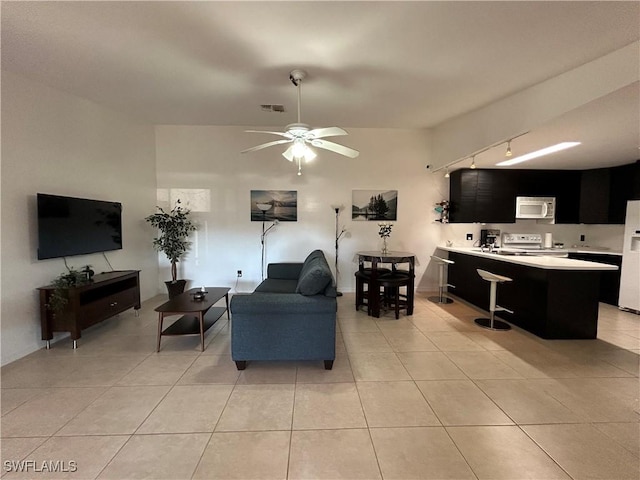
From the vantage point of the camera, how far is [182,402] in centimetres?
215

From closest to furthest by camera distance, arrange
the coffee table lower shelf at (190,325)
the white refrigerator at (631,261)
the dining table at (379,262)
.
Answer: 1. the coffee table lower shelf at (190,325)
2. the dining table at (379,262)
3. the white refrigerator at (631,261)

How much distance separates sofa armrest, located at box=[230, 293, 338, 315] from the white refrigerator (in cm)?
492

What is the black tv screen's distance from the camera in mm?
2982

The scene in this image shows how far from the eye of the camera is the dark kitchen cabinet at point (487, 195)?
16.5ft

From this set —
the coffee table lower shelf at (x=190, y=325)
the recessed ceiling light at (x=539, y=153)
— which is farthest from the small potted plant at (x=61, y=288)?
the recessed ceiling light at (x=539, y=153)

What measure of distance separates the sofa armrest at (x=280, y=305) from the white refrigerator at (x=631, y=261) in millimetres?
4917

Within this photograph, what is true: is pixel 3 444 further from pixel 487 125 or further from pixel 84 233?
pixel 487 125

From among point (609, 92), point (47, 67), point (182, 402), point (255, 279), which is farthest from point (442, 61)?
point (255, 279)

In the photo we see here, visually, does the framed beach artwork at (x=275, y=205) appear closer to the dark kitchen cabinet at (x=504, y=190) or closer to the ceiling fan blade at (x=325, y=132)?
the ceiling fan blade at (x=325, y=132)

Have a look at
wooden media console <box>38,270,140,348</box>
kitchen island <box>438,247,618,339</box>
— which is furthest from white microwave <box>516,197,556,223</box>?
wooden media console <box>38,270,140,348</box>

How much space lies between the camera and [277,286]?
401 centimetres

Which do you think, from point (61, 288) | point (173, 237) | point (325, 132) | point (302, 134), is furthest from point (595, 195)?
point (61, 288)

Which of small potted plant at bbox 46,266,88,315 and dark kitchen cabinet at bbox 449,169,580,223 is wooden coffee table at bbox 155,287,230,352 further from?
dark kitchen cabinet at bbox 449,169,580,223

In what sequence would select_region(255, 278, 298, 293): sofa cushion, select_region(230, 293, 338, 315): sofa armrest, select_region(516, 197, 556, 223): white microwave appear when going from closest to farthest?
1. select_region(230, 293, 338, 315): sofa armrest
2. select_region(255, 278, 298, 293): sofa cushion
3. select_region(516, 197, 556, 223): white microwave
